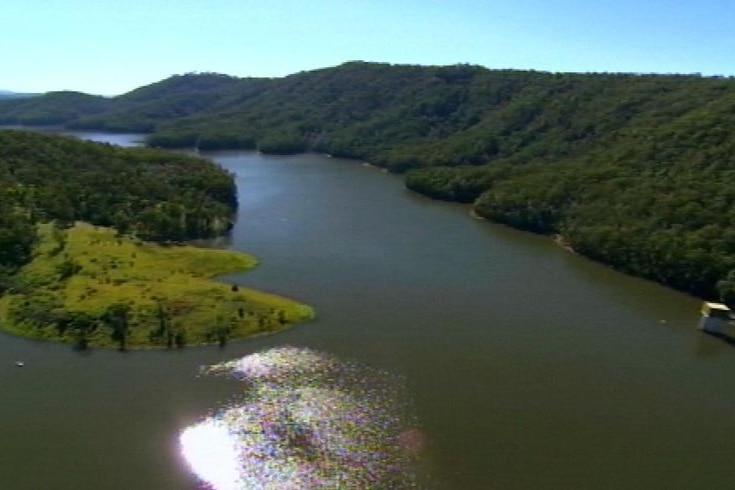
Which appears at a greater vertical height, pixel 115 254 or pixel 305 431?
pixel 115 254

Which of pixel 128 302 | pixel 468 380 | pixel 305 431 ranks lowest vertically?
pixel 305 431

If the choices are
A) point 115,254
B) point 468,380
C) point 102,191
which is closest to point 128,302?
point 115,254

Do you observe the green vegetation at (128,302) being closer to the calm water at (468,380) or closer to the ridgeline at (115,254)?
the ridgeline at (115,254)

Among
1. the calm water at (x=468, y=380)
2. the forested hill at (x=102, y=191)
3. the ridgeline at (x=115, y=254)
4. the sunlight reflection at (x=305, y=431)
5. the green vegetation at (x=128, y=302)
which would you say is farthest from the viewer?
the forested hill at (x=102, y=191)

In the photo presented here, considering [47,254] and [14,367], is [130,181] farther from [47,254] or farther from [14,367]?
[14,367]

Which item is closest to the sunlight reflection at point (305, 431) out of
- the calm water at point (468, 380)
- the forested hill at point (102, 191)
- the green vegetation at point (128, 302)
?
the calm water at point (468, 380)

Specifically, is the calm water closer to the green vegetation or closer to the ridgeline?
the green vegetation

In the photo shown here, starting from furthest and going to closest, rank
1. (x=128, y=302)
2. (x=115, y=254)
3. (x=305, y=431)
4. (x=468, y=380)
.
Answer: (x=115, y=254) < (x=128, y=302) < (x=468, y=380) < (x=305, y=431)

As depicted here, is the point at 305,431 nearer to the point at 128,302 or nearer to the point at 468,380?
the point at 468,380
